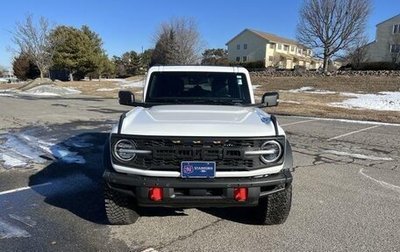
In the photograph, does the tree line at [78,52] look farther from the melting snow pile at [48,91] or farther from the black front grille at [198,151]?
the black front grille at [198,151]

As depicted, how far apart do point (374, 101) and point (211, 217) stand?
20.2 metres

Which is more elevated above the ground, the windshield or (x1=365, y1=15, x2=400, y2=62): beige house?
(x1=365, y1=15, x2=400, y2=62): beige house

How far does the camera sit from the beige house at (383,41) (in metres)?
54.1

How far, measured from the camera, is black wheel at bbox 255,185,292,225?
398 centimetres

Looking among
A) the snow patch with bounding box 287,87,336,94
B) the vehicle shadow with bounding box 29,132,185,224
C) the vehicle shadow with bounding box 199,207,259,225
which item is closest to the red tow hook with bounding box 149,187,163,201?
the vehicle shadow with bounding box 29,132,185,224

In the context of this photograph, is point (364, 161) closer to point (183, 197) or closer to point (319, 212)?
point (319, 212)

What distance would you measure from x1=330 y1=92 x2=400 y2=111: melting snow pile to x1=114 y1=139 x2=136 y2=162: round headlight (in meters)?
18.0

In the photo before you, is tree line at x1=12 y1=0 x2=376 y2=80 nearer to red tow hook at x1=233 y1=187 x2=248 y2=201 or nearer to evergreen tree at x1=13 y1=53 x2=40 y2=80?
evergreen tree at x1=13 y1=53 x2=40 y2=80

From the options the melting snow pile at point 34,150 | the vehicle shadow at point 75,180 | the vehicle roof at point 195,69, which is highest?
the vehicle roof at point 195,69

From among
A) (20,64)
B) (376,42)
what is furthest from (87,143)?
(20,64)

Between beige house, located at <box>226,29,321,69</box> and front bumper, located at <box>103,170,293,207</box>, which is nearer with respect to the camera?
front bumper, located at <box>103,170,293,207</box>

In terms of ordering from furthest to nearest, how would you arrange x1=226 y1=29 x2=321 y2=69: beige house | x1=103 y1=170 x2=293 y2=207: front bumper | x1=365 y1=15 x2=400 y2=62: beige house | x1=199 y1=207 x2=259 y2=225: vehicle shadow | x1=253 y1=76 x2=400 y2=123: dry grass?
x1=226 y1=29 x2=321 y2=69: beige house < x1=365 y1=15 x2=400 y2=62: beige house < x1=253 y1=76 x2=400 y2=123: dry grass < x1=199 y1=207 x2=259 y2=225: vehicle shadow < x1=103 y1=170 x2=293 y2=207: front bumper

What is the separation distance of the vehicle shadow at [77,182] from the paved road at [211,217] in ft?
0.04

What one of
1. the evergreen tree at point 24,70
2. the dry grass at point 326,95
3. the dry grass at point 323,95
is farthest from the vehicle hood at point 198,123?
the evergreen tree at point 24,70
